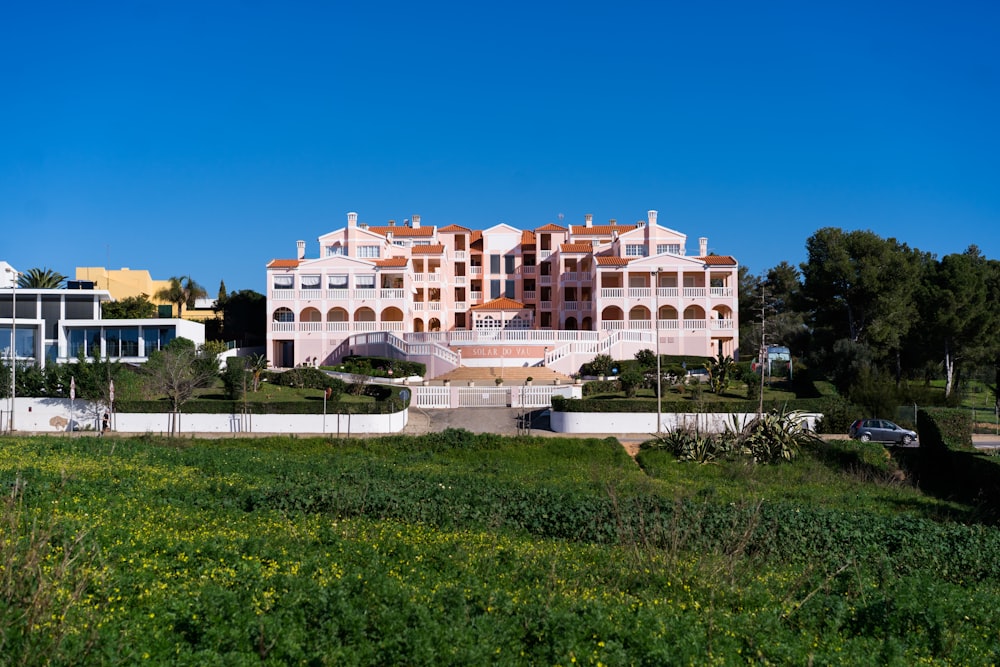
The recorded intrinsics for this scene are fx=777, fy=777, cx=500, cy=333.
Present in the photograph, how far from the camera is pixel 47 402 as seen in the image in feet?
107

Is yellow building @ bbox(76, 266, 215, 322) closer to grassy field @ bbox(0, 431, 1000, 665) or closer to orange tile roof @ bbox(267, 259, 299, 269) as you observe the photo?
orange tile roof @ bbox(267, 259, 299, 269)

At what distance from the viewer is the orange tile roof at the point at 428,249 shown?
60.7m

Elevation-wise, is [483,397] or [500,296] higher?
[500,296]

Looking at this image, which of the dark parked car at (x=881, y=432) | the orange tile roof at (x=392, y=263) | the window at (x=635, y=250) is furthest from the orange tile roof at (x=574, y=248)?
the dark parked car at (x=881, y=432)

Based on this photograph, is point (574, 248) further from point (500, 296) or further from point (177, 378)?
point (177, 378)

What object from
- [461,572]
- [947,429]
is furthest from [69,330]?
[947,429]

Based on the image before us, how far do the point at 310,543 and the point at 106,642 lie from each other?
14.3ft

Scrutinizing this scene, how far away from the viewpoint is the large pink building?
156ft

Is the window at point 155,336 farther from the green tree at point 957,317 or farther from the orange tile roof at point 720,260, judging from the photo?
the green tree at point 957,317

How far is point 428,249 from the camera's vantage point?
61.4 m

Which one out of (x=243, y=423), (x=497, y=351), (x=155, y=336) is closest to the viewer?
(x=243, y=423)

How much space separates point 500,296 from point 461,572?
56.9 metres

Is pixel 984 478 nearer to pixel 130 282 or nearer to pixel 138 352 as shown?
pixel 138 352

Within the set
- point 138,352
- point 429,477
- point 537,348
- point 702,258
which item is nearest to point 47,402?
point 138,352
